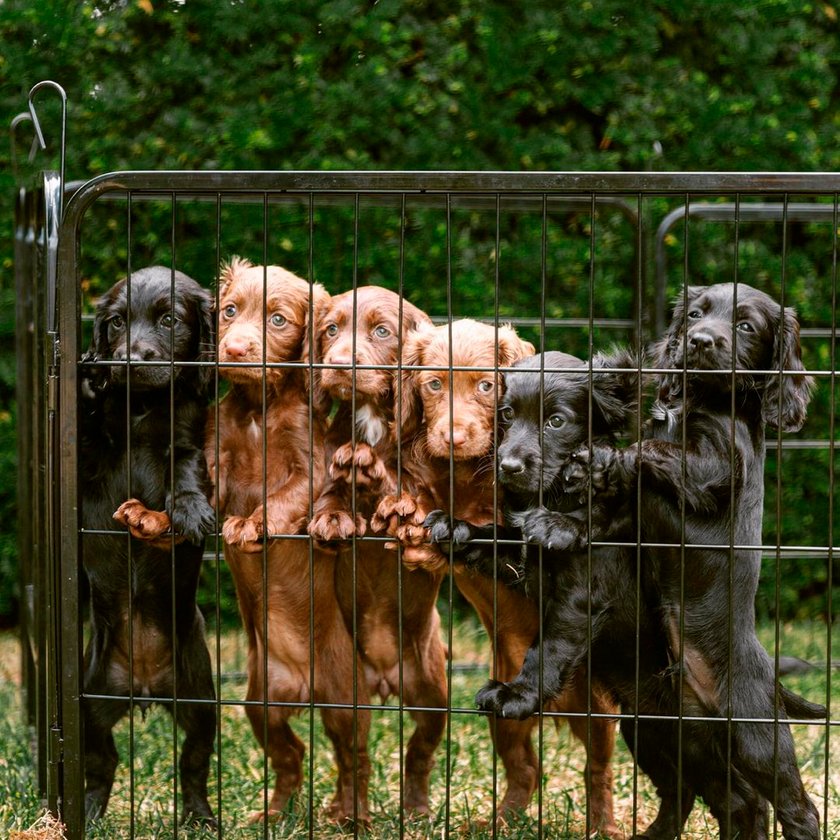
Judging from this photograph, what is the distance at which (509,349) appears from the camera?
9.39 feet

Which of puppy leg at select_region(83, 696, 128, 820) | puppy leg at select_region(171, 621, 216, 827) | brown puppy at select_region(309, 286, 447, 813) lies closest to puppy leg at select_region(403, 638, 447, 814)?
brown puppy at select_region(309, 286, 447, 813)

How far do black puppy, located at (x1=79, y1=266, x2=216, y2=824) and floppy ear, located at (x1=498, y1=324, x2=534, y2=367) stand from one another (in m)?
0.82

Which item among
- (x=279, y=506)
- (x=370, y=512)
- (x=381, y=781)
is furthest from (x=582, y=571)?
(x=381, y=781)

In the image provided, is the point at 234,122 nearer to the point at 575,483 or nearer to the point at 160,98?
the point at 160,98

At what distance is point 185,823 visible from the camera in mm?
3016

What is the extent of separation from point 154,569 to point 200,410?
1.55ft

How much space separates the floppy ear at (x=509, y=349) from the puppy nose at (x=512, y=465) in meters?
0.31

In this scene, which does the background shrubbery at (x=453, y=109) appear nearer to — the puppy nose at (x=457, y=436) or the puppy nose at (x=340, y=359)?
the puppy nose at (x=340, y=359)

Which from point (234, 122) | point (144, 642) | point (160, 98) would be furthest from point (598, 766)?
point (160, 98)

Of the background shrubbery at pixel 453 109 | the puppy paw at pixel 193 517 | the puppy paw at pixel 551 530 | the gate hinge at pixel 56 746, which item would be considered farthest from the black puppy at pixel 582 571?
the background shrubbery at pixel 453 109

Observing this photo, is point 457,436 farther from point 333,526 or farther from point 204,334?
point 204,334

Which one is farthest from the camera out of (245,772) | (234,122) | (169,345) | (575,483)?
(234,122)

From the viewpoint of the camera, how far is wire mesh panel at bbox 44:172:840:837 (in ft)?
8.64

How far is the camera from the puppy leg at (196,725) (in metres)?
3.04
